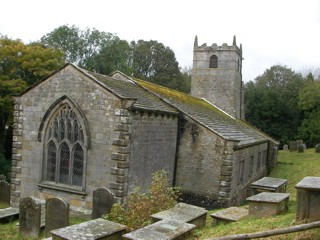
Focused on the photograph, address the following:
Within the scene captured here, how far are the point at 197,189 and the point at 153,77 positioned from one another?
122 feet

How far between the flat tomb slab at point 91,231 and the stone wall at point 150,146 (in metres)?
6.38

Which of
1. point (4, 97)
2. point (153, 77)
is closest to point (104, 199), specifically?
point (4, 97)

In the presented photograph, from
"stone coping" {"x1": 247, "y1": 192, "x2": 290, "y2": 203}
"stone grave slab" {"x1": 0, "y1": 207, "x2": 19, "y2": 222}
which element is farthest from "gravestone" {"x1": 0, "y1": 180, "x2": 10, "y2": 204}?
"stone coping" {"x1": 247, "y1": 192, "x2": 290, "y2": 203}

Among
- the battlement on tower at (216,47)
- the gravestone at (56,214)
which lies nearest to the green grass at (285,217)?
the gravestone at (56,214)

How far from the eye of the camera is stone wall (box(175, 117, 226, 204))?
1627 cm

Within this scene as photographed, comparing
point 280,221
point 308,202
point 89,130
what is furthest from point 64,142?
point 308,202

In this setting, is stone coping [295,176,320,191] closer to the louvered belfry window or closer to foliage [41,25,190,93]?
the louvered belfry window

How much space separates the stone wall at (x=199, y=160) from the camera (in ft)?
53.4

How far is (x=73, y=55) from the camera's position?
47.9 metres

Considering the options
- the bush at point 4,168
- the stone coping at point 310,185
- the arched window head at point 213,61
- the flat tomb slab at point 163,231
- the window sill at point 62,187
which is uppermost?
the arched window head at point 213,61

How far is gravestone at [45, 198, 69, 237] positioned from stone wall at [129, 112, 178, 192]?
2.88 metres

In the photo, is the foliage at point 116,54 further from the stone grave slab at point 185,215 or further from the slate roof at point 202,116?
the stone grave slab at point 185,215

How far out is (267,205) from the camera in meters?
8.79

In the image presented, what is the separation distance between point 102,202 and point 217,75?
19.1m
